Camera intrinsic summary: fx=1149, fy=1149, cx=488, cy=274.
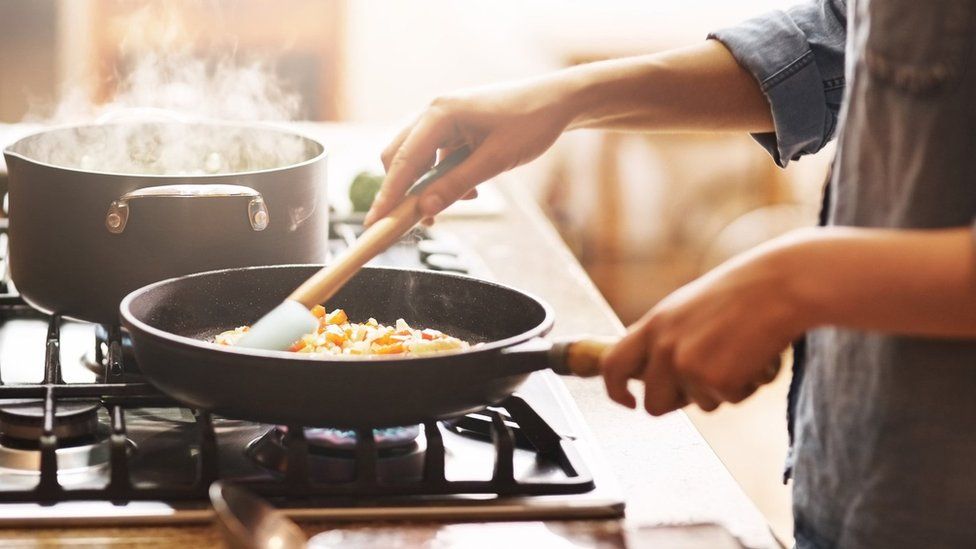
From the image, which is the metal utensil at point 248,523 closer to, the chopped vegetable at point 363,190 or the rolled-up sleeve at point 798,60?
the rolled-up sleeve at point 798,60

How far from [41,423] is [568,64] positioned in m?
3.27

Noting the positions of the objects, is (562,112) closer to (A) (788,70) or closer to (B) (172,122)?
(A) (788,70)

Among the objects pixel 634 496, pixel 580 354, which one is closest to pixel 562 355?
pixel 580 354

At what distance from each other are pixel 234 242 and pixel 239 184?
6cm

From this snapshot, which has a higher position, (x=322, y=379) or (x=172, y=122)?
(x=172, y=122)

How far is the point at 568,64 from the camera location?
407 cm

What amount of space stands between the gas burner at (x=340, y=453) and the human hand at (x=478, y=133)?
22 centimetres

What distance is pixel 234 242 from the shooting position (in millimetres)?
1175

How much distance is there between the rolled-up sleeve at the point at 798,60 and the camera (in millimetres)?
1142

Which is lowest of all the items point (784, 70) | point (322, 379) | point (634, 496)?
point (634, 496)

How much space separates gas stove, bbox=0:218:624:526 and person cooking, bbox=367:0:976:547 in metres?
0.14

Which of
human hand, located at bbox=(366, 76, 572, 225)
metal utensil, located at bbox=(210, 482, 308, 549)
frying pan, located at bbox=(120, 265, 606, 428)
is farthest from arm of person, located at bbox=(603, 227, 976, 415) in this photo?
human hand, located at bbox=(366, 76, 572, 225)

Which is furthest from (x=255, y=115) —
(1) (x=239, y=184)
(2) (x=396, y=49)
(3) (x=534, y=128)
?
(2) (x=396, y=49)

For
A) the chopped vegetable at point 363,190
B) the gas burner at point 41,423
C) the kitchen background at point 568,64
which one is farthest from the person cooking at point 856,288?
the kitchen background at point 568,64
